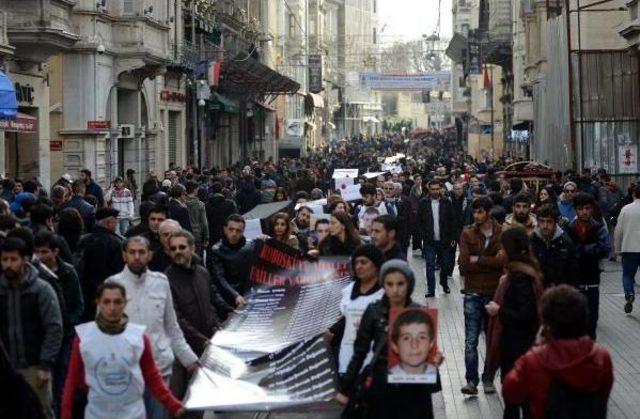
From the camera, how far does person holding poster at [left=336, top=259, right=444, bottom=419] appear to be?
7.56m

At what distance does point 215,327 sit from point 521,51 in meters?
44.4

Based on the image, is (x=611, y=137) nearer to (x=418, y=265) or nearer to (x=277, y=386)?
(x=418, y=265)

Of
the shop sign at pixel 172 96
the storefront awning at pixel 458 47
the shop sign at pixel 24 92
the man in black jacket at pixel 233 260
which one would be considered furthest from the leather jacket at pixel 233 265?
the storefront awning at pixel 458 47

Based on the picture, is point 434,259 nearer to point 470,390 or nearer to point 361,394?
point 470,390

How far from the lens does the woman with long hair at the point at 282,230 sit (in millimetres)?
13227

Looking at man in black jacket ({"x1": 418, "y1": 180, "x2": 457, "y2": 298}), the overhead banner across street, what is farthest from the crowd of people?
the overhead banner across street

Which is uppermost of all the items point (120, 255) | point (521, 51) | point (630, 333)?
point (521, 51)

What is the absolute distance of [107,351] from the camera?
7.83 meters

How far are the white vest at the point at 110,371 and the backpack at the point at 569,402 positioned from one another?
7.29ft

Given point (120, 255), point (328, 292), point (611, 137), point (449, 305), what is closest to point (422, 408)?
point (328, 292)

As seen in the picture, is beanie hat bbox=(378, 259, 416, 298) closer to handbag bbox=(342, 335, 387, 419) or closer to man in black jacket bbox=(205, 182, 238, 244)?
handbag bbox=(342, 335, 387, 419)

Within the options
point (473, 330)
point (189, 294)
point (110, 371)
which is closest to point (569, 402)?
point (110, 371)

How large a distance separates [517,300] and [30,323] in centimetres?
311

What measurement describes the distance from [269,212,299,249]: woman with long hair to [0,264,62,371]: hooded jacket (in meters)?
4.31
